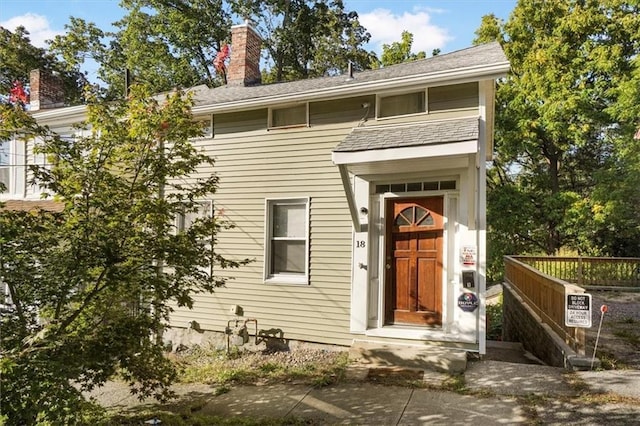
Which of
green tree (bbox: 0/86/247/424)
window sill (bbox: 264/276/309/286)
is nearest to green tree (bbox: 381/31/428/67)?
window sill (bbox: 264/276/309/286)

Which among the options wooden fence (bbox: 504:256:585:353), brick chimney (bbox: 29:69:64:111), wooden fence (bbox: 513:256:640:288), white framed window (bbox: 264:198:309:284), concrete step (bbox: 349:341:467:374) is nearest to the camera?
concrete step (bbox: 349:341:467:374)

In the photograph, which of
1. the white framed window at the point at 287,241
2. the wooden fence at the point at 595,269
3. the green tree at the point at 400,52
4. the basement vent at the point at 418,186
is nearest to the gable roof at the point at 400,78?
the basement vent at the point at 418,186

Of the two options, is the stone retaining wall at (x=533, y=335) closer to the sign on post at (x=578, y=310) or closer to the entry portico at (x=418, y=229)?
the sign on post at (x=578, y=310)

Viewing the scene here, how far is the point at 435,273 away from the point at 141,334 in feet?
14.3

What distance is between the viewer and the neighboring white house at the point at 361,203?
6.16 metres

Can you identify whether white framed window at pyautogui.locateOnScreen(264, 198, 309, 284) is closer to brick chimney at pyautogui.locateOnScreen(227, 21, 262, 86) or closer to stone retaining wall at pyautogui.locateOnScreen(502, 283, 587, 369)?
stone retaining wall at pyautogui.locateOnScreen(502, 283, 587, 369)

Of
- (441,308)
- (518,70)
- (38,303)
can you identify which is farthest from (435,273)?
(518,70)

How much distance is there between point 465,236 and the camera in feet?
20.4

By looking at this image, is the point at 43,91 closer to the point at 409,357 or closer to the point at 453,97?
the point at 453,97

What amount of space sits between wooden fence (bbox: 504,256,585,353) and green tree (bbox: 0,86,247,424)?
5.28 meters

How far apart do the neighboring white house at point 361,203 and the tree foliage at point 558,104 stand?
11.1 metres

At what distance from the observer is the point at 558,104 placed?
16656 mm

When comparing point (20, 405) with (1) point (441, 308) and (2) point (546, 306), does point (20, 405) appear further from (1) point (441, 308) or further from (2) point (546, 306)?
(2) point (546, 306)

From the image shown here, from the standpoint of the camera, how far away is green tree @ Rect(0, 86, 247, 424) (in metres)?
3.50
